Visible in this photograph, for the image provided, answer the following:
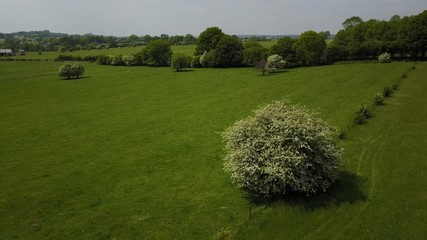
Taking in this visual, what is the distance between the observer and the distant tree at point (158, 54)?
12344 centimetres

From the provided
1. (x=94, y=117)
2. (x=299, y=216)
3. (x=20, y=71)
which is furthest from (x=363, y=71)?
(x=20, y=71)

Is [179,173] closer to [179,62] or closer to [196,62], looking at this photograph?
[179,62]

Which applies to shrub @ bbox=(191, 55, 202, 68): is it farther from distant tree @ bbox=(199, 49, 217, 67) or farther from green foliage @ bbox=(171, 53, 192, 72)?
green foliage @ bbox=(171, 53, 192, 72)

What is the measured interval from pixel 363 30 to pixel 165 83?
232 ft

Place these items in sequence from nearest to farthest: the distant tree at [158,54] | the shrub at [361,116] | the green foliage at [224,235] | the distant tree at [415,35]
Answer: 1. the green foliage at [224,235]
2. the shrub at [361,116]
3. the distant tree at [415,35]
4. the distant tree at [158,54]

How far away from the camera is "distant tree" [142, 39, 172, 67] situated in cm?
12344

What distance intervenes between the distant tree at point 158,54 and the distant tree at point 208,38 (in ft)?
41.3

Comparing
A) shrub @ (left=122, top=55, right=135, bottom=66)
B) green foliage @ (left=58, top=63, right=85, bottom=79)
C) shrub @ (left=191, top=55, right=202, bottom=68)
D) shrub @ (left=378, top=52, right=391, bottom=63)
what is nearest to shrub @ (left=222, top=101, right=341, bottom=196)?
shrub @ (left=378, top=52, right=391, bottom=63)

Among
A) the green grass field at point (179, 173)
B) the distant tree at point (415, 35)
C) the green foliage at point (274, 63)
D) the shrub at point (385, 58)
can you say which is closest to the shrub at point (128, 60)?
the green foliage at point (274, 63)

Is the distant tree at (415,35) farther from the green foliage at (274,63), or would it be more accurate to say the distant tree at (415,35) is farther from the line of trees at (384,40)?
the green foliage at (274,63)

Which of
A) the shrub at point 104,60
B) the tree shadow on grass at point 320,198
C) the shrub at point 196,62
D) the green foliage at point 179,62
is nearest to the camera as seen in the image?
the tree shadow on grass at point 320,198

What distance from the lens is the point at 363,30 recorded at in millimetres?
113250

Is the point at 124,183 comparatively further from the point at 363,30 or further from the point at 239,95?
the point at 363,30

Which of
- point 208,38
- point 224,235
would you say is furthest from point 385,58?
point 224,235
